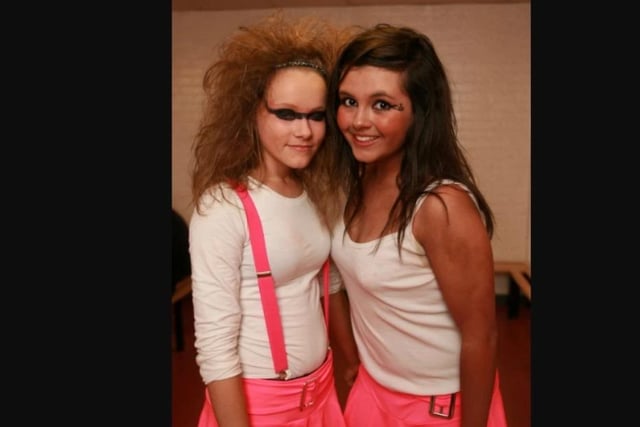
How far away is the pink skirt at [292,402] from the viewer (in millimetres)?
1197

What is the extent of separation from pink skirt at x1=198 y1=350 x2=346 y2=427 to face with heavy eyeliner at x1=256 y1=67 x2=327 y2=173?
53cm

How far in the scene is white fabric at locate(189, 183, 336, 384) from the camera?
1121mm

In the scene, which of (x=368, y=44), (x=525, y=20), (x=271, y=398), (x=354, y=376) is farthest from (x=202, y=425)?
(x=525, y=20)

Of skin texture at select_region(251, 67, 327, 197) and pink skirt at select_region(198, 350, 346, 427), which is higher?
skin texture at select_region(251, 67, 327, 197)

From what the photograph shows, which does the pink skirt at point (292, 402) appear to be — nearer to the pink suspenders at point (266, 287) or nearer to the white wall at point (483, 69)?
the pink suspenders at point (266, 287)

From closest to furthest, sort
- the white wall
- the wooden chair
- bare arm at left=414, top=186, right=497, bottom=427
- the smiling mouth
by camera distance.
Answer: bare arm at left=414, top=186, right=497, bottom=427 < the smiling mouth < the wooden chair < the white wall

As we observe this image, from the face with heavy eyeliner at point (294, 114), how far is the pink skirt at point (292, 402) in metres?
0.53

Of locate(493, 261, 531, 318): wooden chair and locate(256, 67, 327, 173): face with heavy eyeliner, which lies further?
locate(493, 261, 531, 318): wooden chair

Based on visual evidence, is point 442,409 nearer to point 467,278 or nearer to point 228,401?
point 467,278

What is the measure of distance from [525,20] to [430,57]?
3065 mm

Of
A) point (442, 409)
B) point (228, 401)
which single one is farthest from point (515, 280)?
point (228, 401)

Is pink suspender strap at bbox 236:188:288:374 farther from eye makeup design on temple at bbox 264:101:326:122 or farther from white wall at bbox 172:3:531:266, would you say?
white wall at bbox 172:3:531:266

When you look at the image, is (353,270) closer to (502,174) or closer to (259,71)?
(259,71)

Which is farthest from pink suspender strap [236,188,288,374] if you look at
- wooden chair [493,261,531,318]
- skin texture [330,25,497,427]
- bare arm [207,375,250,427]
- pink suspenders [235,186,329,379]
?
wooden chair [493,261,531,318]
